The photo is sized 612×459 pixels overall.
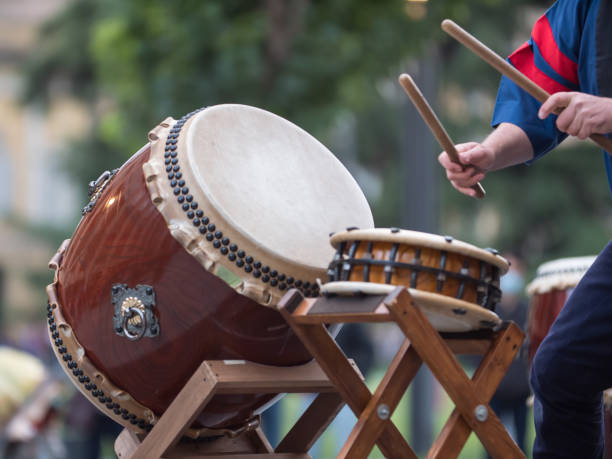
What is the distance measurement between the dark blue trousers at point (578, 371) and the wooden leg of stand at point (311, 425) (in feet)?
2.32

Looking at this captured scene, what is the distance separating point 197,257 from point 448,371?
0.66 metres

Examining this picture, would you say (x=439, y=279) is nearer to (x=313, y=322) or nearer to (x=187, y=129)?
(x=313, y=322)

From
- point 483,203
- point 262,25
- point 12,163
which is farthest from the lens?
point 12,163

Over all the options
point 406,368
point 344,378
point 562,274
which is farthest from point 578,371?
point 562,274

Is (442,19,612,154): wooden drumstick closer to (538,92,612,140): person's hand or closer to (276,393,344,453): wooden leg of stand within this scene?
(538,92,612,140): person's hand

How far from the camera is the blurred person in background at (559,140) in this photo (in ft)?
6.41

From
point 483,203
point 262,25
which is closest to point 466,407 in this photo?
point 262,25

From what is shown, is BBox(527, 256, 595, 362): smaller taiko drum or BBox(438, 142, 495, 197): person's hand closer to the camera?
BBox(438, 142, 495, 197): person's hand

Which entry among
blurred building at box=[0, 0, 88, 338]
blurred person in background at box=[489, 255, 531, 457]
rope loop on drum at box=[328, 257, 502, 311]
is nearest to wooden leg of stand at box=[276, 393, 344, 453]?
rope loop on drum at box=[328, 257, 502, 311]

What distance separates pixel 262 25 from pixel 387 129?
39.5ft

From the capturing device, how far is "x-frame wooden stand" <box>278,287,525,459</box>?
2006mm

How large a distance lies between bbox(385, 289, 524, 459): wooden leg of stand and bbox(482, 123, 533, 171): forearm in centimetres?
48

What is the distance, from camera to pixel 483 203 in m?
17.3

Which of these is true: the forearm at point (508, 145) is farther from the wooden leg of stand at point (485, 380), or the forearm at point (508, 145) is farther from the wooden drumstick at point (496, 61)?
the wooden leg of stand at point (485, 380)
